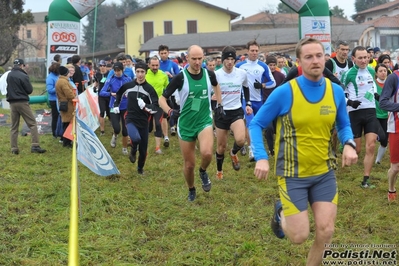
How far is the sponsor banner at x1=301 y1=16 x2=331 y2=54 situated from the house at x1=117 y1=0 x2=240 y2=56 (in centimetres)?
4375

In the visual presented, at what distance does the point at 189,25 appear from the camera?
56969 mm

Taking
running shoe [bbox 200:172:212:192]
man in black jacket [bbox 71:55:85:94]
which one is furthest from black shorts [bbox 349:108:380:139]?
man in black jacket [bbox 71:55:85:94]

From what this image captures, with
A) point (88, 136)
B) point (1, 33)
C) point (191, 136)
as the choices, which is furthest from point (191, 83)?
point (1, 33)

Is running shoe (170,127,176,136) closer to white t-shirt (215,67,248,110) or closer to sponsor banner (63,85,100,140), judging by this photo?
sponsor banner (63,85,100,140)

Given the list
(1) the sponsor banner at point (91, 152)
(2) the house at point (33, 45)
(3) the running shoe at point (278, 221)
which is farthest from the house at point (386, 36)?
(3) the running shoe at point (278, 221)

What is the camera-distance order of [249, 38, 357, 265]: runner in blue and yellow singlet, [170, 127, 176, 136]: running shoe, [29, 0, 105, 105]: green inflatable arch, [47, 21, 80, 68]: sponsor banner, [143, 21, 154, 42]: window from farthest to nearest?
[143, 21, 154, 42]: window
[170, 127, 176, 136]: running shoe
[47, 21, 80, 68]: sponsor banner
[29, 0, 105, 105]: green inflatable arch
[249, 38, 357, 265]: runner in blue and yellow singlet

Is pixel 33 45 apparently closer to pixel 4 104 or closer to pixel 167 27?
pixel 4 104

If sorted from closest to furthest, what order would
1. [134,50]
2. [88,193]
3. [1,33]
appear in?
[88,193]
[1,33]
[134,50]

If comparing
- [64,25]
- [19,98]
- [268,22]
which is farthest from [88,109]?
[268,22]

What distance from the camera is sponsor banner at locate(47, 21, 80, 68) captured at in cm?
1325

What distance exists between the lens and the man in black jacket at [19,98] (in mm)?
10938

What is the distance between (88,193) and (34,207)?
0.85 m

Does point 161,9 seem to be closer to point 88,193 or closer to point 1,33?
point 1,33

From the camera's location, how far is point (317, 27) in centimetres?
1301
